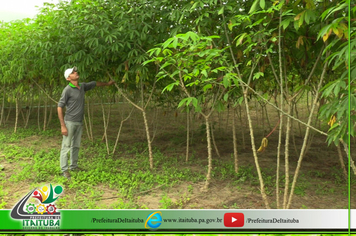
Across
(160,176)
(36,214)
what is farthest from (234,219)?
(160,176)

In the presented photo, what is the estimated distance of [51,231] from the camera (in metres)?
1.52

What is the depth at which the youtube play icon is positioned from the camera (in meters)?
1.50

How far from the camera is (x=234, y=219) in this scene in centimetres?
151

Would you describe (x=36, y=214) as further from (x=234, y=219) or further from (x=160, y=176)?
(x=160, y=176)

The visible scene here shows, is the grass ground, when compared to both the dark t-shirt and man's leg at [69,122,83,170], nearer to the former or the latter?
man's leg at [69,122,83,170]

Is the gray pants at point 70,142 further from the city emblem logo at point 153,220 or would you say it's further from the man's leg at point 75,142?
the city emblem logo at point 153,220

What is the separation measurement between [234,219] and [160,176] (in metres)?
2.93

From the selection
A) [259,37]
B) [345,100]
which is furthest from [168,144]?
[345,100]

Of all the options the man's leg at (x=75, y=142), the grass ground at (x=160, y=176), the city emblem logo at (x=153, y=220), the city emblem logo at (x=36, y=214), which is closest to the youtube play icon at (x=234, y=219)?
the city emblem logo at (x=153, y=220)

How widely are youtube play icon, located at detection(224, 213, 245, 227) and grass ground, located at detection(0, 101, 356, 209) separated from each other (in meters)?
1.33

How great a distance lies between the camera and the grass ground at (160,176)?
351 cm

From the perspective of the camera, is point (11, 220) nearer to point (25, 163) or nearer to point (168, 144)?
point (25, 163)

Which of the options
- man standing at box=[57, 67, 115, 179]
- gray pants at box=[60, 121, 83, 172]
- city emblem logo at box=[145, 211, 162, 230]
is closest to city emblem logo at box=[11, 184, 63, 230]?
city emblem logo at box=[145, 211, 162, 230]

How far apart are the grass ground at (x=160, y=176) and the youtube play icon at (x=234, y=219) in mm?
1332
